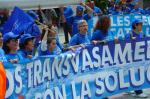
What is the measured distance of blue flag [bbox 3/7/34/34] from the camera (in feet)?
24.5

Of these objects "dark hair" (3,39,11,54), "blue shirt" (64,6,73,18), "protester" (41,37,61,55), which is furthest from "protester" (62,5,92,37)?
"dark hair" (3,39,11,54)

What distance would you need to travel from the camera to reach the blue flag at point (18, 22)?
24.5ft

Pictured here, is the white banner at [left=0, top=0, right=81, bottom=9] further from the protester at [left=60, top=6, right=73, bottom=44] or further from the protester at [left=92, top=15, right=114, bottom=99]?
the protester at [left=60, top=6, right=73, bottom=44]

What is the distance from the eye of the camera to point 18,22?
757cm

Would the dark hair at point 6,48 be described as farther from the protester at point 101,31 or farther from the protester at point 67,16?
the protester at point 67,16

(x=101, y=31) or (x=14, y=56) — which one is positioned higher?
(x=101, y=31)

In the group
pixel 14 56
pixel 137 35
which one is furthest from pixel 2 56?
pixel 137 35

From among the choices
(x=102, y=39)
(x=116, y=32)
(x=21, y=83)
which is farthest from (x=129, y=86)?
(x=116, y=32)

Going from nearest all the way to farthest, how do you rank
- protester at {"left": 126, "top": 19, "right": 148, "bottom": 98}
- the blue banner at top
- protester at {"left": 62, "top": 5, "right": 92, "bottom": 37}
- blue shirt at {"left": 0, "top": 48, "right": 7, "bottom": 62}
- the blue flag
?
blue shirt at {"left": 0, "top": 48, "right": 7, "bottom": 62} < the blue flag < protester at {"left": 126, "top": 19, "right": 148, "bottom": 98} < protester at {"left": 62, "top": 5, "right": 92, "bottom": 37} < the blue banner at top

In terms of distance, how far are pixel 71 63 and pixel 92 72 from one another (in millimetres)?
560

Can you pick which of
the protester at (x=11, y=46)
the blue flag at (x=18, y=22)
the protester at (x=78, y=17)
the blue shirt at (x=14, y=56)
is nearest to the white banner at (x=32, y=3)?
the blue flag at (x=18, y=22)

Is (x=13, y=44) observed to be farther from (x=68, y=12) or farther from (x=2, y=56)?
(x=68, y=12)

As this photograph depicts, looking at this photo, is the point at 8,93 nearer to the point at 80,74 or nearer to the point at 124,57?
the point at 80,74

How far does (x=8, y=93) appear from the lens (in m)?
5.65
